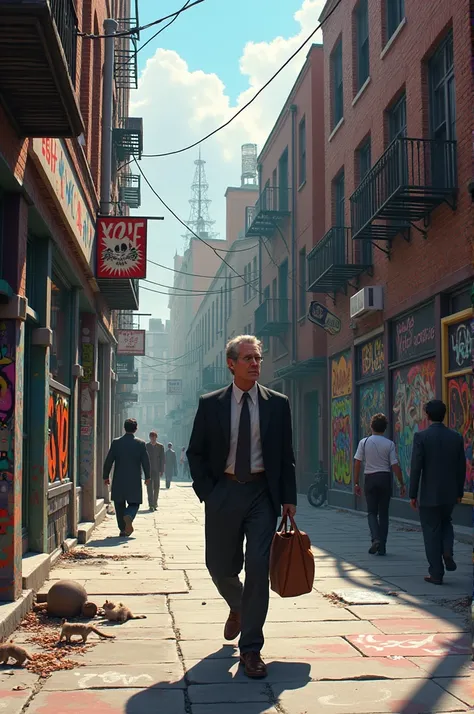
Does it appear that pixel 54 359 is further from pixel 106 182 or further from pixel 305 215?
pixel 305 215

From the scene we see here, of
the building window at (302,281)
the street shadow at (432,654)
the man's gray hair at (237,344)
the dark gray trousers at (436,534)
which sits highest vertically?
the building window at (302,281)

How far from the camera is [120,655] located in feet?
18.7

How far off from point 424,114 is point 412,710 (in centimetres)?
1194

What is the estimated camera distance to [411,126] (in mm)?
15375

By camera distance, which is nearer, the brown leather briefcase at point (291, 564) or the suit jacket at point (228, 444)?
the brown leather briefcase at point (291, 564)

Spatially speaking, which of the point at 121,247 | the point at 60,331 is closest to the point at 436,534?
the point at 60,331

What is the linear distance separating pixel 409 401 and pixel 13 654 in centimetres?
1108

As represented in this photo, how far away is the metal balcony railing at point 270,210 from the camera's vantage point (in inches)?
1132

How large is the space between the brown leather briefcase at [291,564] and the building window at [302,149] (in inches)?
867

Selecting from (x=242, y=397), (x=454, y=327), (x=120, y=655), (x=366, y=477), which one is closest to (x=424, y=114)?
(x=454, y=327)

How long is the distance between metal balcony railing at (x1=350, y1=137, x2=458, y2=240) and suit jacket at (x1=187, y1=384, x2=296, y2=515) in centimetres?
826

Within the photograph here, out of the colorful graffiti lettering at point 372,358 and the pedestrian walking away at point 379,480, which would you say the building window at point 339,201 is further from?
the pedestrian walking away at point 379,480

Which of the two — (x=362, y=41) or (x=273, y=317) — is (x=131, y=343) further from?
(x=362, y=41)

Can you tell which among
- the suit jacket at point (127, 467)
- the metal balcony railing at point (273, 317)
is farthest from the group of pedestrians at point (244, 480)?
the metal balcony railing at point (273, 317)
